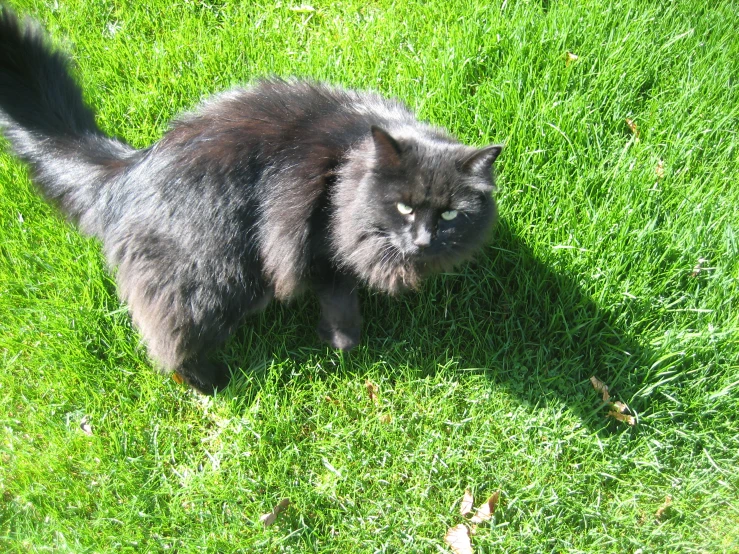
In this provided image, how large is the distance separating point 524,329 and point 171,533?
1919mm

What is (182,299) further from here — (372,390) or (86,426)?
(372,390)

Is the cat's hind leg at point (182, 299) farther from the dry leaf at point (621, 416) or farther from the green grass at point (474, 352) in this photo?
the dry leaf at point (621, 416)

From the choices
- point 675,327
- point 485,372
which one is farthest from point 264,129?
point 675,327

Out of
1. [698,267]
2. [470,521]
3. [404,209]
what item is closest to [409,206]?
[404,209]

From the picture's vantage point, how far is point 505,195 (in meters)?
2.98

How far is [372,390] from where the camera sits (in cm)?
279

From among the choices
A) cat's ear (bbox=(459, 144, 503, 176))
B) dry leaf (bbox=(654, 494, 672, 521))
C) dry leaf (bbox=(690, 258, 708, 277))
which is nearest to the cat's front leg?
cat's ear (bbox=(459, 144, 503, 176))

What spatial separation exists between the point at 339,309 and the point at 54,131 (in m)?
1.44

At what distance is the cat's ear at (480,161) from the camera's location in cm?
214

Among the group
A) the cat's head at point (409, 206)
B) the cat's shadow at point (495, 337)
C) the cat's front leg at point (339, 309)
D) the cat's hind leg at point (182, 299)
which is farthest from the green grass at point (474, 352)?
the cat's head at point (409, 206)

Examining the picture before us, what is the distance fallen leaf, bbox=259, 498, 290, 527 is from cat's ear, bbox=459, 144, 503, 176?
1.65m

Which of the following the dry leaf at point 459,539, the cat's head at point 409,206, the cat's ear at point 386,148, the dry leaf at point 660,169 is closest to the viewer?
the cat's ear at point 386,148

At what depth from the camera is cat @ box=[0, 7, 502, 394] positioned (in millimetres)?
2262

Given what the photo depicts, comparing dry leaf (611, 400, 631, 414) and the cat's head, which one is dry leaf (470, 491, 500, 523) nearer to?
dry leaf (611, 400, 631, 414)
